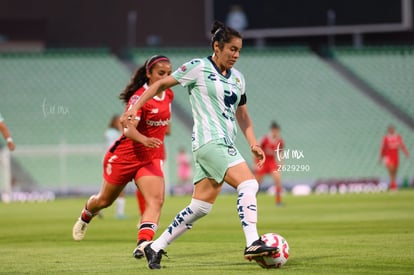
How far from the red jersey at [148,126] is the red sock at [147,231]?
98 cm

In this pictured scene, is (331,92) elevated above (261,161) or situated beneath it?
situated beneath

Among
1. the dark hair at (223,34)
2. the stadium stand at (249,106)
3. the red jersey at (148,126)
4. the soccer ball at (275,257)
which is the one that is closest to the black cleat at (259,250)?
the soccer ball at (275,257)

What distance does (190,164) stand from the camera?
1545 inches

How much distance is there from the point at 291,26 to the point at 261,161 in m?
28.1

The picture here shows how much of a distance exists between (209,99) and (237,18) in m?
27.6

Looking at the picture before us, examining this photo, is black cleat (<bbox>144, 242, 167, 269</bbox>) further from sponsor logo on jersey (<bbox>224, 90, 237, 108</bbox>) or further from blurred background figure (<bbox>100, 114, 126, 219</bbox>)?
blurred background figure (<bbox>100, 114, 126, 219</bbox>)

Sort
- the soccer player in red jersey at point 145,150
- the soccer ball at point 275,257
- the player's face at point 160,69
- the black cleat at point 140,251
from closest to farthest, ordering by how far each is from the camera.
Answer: the soccer ball at point 275,257, the black cleat at point 140,251, the soccer player in red jersey at point 145,150, the player's face at point 160,69

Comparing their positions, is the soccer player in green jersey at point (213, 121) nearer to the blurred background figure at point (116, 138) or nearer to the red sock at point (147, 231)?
the red sock at point (147, 231)

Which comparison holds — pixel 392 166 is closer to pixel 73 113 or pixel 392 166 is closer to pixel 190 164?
pixel 190 164

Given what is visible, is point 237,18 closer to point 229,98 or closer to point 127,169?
point 127,169

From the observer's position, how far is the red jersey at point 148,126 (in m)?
11.9

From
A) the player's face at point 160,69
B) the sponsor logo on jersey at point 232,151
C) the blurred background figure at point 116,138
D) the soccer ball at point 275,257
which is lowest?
the blurred background figure at point 116,138

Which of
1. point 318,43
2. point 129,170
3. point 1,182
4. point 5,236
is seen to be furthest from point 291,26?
point 129,170

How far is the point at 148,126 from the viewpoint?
11953mm
